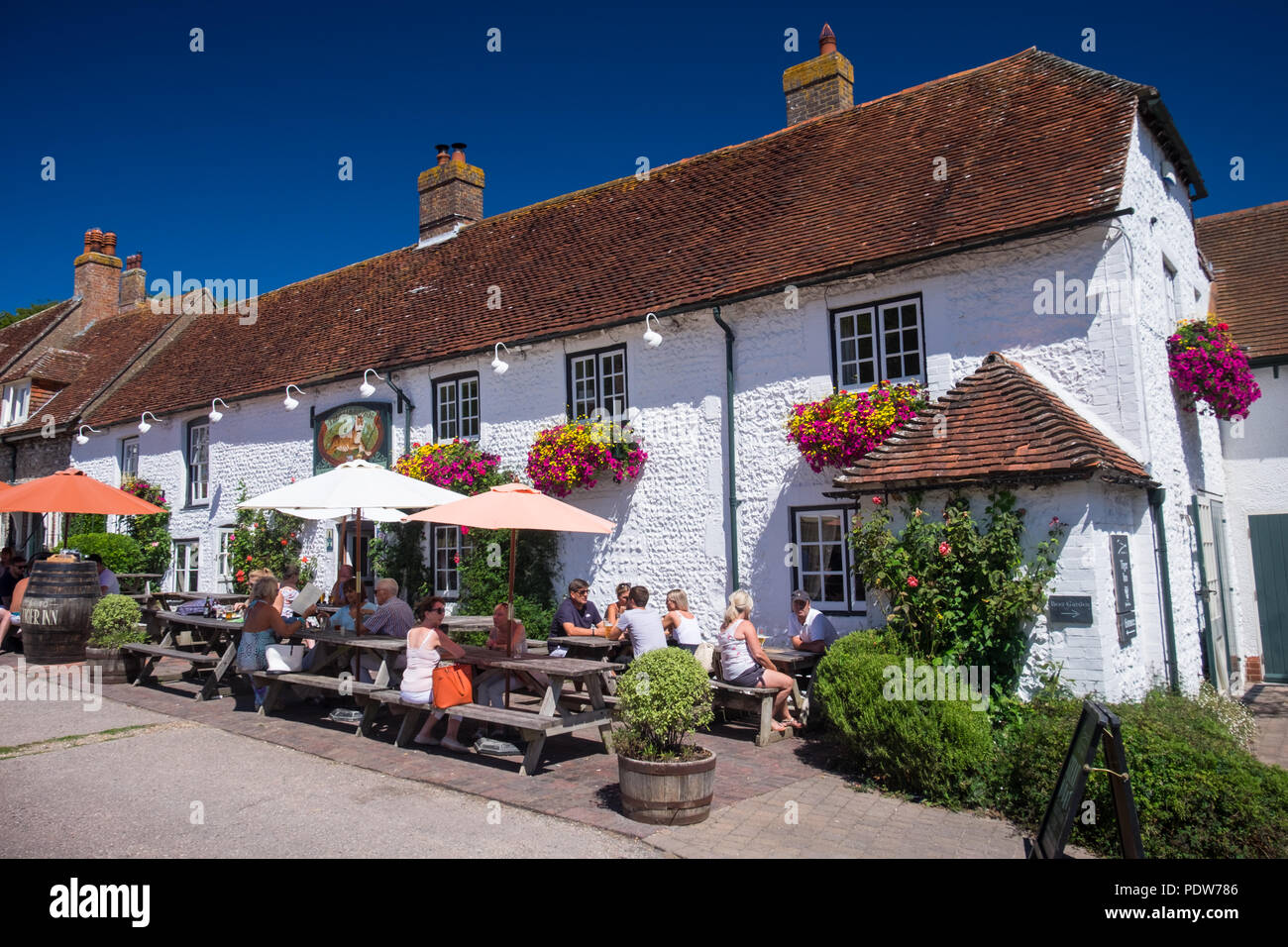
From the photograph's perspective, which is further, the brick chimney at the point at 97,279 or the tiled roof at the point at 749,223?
the brick chimney at the point at 97,279

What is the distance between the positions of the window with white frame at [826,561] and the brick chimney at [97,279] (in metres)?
25.2

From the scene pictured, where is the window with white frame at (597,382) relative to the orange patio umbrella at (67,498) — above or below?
above

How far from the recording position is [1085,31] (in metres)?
11.1

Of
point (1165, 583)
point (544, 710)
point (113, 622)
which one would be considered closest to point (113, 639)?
point (113, 622)

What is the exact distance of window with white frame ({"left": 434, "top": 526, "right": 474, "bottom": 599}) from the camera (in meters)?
14.0

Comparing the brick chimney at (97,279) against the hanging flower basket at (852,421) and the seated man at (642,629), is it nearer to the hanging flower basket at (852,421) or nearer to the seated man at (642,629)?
the seated man at (642,629)

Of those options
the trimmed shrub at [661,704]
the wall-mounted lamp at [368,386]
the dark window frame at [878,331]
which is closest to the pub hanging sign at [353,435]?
the wall-mounted lamp at [368,386]

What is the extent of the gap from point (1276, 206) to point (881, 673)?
553 inches

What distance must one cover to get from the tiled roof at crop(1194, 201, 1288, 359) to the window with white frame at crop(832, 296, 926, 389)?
5.85 m

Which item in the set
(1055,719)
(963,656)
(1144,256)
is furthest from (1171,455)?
(1055,719)

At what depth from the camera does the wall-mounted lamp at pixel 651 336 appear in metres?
11.6

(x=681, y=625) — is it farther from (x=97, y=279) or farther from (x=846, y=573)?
(x=97, y=279)
